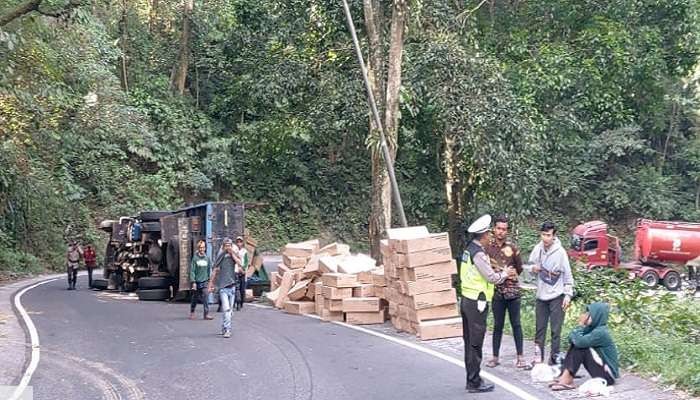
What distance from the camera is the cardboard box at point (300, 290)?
17.4m

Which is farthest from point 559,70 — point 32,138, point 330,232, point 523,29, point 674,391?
point 330,232

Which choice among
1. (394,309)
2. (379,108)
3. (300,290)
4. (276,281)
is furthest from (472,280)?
(379,108)

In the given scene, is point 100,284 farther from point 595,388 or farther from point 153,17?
point 153,17

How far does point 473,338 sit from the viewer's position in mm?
8781

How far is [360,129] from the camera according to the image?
24.1 m

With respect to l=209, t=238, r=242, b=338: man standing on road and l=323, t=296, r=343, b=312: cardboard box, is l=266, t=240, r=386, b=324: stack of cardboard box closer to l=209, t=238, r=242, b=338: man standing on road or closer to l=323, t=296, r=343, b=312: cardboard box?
l=323, t=296, r=343, b=312: cardboard box

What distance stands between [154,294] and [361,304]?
28.3 feet

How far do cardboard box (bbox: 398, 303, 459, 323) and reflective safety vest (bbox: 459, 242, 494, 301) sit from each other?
3.99 m

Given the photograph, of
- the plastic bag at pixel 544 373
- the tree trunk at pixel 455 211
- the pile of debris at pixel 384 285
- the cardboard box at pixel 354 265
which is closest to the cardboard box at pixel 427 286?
the pile of debris at pixel 384 285

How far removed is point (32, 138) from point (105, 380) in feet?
67.2

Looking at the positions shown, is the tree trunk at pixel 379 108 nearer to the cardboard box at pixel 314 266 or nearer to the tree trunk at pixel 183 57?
the cardboard box at pixel 314 266

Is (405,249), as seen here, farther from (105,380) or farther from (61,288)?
(61,288)

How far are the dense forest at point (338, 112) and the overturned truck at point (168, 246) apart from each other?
3.60 metres

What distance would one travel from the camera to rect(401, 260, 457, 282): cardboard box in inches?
515
